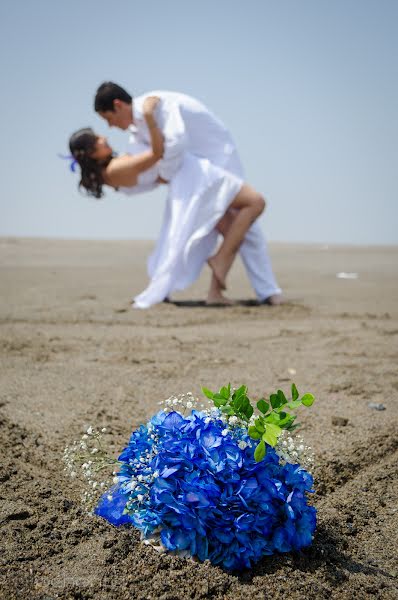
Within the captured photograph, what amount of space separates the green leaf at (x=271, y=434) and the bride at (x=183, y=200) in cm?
445

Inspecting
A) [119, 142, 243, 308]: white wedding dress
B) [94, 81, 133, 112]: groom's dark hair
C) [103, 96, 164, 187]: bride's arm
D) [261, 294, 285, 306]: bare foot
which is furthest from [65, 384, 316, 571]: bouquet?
[94, 81, 133, 112]: groom's dark hair

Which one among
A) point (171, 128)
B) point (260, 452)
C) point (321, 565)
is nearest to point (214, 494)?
point (260, 452)

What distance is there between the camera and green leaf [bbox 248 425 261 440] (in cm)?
151

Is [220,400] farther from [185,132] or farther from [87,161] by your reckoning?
[87,161]

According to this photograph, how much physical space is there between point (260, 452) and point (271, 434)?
5cm

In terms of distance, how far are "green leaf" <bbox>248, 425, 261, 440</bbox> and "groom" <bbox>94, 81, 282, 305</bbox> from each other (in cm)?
452

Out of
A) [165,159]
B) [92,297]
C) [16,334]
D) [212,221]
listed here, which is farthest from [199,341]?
[92,297]

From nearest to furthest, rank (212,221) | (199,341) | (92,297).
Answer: (199,341)
(212,221)
(92,297)

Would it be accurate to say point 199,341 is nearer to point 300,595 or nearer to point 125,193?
point 125,193

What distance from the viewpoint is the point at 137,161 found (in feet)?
19.6

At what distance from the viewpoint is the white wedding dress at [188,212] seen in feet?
19.4

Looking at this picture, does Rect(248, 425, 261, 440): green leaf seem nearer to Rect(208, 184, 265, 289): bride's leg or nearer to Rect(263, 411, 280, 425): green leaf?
Rect(263, 411, 280, 425): green leaf

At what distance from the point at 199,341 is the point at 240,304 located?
189cm

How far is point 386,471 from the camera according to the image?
2.26 metres
